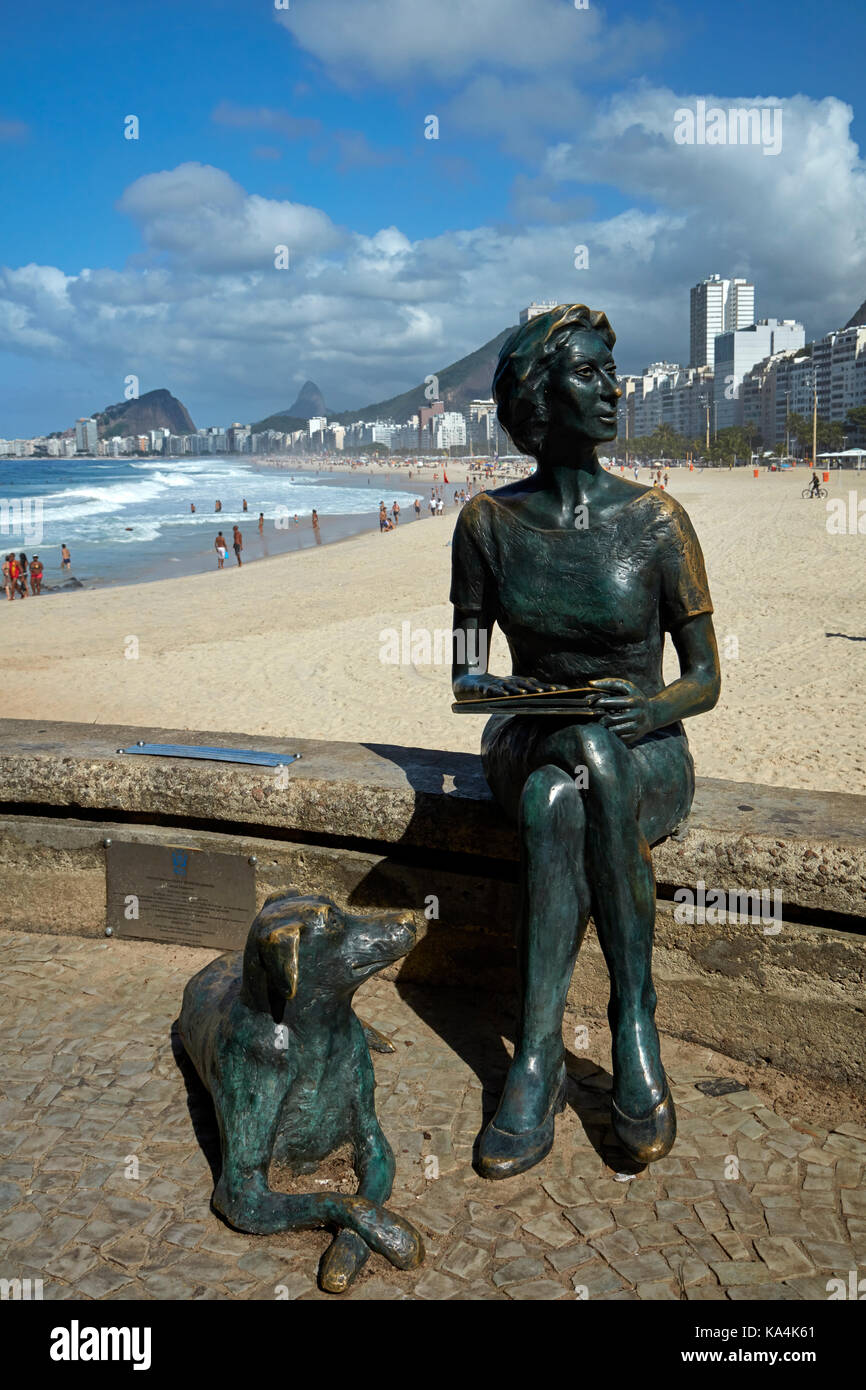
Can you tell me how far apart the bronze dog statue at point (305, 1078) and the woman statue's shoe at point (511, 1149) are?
267mm

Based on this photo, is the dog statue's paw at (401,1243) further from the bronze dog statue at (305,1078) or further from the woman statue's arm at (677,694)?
the woman statue's arm at (677,694)

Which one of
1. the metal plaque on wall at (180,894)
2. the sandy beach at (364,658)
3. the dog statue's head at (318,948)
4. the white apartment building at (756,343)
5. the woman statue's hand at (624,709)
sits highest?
the white apartment building at (756,343)

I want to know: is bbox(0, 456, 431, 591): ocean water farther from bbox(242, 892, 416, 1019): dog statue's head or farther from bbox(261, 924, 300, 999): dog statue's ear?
bbox(261, 924, 300, 999): dog statue's ear

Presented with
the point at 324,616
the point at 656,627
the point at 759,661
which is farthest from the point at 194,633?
the point at 656,627

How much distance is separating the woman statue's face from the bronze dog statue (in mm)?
1536

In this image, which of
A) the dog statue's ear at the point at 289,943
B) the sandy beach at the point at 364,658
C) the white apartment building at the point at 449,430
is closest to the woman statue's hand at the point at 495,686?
the dog statue's ear at the point at 289,943

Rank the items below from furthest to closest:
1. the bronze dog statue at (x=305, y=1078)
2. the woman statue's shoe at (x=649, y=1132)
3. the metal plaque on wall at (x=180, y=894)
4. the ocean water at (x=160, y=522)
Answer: the ocean water at (x=160, y=522)
the metal plaque on wall at (x=180, y=894)
the woman statue's shoe at (x=649, y=1132)
the bronze dog statue at (x=305, y=1078)

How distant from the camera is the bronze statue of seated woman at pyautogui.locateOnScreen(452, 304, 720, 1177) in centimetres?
305

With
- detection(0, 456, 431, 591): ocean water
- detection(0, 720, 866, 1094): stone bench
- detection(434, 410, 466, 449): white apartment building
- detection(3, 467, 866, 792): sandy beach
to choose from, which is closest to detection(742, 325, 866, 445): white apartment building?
detection(434, 410, 466, 449): white apartment building

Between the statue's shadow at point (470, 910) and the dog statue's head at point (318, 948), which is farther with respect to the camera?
the statue's shadow at point (470, 910)

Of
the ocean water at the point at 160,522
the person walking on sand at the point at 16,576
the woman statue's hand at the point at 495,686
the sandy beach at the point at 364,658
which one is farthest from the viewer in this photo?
the ocean water at the point at 160,522

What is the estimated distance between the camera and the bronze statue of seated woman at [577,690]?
3.05 m

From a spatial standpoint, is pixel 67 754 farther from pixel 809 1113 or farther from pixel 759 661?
pixel 759 661
